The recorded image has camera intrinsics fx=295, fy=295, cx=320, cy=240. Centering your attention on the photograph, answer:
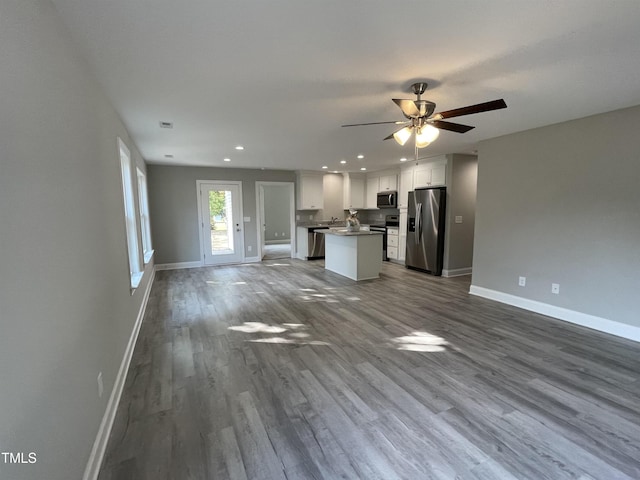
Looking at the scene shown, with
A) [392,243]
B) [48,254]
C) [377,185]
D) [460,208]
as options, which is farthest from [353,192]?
[48,254]

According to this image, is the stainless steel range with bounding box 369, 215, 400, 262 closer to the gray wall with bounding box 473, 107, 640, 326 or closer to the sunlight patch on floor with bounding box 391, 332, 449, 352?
the gray wall with bounding box 473, 107, 640, 326

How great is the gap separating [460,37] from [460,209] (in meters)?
4.67

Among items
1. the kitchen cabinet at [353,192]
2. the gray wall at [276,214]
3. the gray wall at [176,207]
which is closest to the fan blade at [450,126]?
the gray wall at [176,207]

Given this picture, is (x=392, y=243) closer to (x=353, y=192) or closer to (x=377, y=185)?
(x=377, y=185)

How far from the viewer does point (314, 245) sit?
7.96 metres

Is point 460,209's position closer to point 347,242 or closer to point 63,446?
point 347,242

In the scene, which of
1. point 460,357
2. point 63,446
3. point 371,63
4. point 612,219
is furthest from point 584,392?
point 63,446

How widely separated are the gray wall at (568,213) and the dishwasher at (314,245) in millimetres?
4202

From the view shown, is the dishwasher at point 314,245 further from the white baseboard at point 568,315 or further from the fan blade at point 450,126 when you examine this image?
the fan blade at point 450,126

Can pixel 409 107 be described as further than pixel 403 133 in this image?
No

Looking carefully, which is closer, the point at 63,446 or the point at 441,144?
the point at 63,446

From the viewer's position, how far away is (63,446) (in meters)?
1.25

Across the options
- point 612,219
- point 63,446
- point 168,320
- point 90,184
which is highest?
point 90,184

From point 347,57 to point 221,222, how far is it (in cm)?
601
